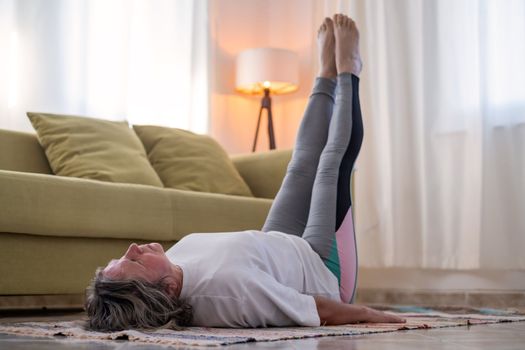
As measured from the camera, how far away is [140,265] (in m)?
1.74

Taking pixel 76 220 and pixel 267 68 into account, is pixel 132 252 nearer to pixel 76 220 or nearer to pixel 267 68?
pixel 76 220

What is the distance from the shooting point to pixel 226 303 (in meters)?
1.78

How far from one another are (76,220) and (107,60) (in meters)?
1.69

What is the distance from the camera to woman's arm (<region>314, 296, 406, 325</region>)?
6.27ft

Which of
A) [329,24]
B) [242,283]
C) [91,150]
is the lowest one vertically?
[242,283]

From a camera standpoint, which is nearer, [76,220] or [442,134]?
[76,220]

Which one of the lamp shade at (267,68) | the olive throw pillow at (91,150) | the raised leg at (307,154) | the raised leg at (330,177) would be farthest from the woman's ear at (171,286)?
the lamp shade at (267,68)

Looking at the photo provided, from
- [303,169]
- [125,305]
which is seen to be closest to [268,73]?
[303,169]

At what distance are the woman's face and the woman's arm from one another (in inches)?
16.8

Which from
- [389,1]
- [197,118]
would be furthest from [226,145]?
[389,1]

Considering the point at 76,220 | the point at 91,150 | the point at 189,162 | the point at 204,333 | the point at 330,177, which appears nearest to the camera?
the point at 204,333

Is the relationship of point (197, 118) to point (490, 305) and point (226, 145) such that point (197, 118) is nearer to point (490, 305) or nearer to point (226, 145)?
point (226, 145)

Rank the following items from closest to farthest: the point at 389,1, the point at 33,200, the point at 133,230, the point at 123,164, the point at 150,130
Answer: the point at 33,200, the point at 133,230, the point at 123,164, the point at 150,130, the point at 389,1

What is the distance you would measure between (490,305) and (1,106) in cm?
256
